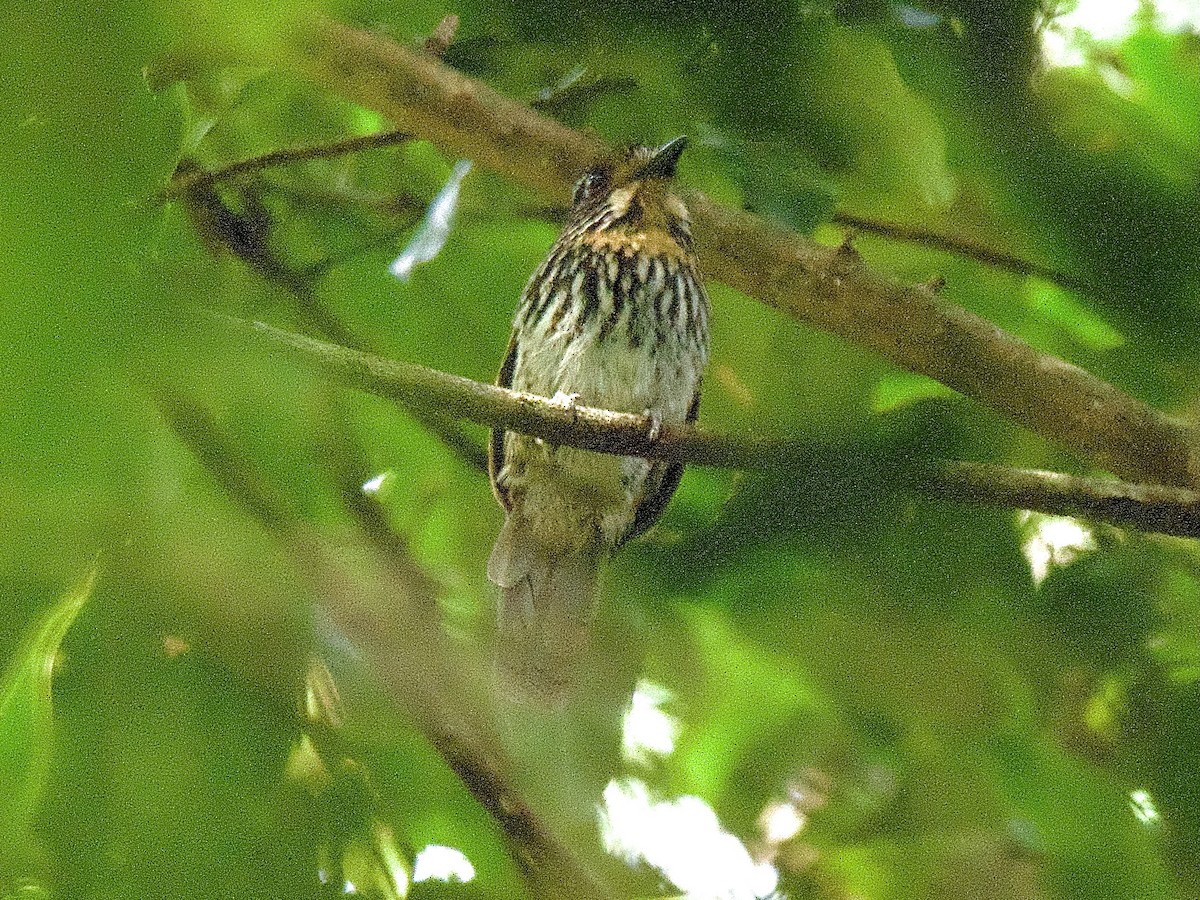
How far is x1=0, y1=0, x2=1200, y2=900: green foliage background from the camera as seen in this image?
0.50 meters

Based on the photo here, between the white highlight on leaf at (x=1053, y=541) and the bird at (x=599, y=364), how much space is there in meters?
0.94

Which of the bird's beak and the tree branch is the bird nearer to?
the bird's beak

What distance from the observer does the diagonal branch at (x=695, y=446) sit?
1.47 meters

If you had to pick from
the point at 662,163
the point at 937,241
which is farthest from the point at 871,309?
the point at 662,163

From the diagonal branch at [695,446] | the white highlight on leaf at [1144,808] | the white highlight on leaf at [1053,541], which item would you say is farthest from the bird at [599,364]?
the white highlight on leaf at [1144,808]

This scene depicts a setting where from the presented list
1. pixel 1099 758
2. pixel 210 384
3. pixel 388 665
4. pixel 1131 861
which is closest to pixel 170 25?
pixel 210 384

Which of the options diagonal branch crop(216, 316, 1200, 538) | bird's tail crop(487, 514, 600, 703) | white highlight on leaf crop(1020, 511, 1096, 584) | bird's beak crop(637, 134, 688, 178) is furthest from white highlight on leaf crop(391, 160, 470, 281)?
white highlight on leaf crop(1020, 511, 1096, 584)

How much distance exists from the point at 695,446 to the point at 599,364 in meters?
1.21

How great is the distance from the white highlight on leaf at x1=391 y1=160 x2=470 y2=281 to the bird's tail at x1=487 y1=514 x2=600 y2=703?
22.8 inches

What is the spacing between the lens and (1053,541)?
6.02 feet

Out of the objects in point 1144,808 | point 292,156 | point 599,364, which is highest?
point 292,156

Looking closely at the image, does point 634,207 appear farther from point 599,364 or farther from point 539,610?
point 539,610

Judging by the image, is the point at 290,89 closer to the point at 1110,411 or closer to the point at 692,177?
the point at 692,177

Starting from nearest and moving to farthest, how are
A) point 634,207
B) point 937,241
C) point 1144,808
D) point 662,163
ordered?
point 1144,808 → point 937,241 → point 662,163 → point 634,207
